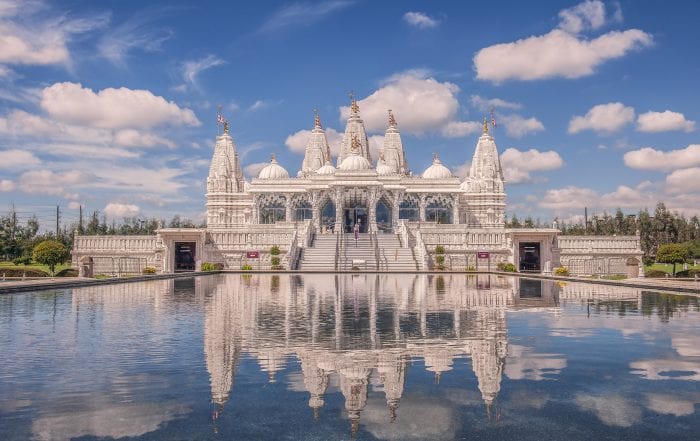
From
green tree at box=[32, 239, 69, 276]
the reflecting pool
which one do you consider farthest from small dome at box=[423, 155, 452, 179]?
the reflecting pool

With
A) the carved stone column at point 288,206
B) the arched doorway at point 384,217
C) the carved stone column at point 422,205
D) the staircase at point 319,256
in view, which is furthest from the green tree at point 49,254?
the carved stone column at point 422,205

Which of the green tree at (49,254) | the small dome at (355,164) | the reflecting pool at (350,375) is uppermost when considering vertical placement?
the small dome at (355,164)

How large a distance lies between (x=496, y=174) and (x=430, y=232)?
2550cm

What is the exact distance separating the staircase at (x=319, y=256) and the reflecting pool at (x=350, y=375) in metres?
31.5

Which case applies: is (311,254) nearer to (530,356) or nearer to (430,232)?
(430,232)

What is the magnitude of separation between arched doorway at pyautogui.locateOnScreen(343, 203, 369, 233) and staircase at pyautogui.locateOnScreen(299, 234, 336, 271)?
15714mm

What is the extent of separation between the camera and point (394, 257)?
51.9 meters

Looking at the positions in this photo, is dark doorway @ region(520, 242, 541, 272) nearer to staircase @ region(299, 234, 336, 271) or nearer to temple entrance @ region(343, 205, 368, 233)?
staircase @ region(299, 234, 336, 271)

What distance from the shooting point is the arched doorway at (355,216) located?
240 ft

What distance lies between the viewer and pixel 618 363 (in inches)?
421

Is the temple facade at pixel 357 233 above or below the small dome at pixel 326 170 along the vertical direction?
below

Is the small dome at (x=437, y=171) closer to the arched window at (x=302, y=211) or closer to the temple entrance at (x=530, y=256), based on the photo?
the arched window at (x=302, y=211)

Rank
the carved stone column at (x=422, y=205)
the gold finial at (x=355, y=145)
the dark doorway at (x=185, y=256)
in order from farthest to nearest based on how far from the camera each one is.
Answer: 1. the gold finial at (x=355, y=145)
2. the carved stone column at (x=422, y=205)
3. the dark doorway at (x=185, y=256)

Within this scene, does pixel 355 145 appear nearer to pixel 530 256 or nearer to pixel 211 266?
pixel 530 256
